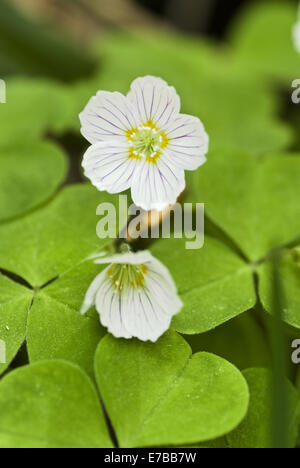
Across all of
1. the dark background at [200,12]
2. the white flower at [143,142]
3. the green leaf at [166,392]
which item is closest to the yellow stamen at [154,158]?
the white flower at [143,142]

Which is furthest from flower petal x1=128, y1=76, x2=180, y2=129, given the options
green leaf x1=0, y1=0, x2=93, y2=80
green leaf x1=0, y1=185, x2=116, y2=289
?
green leaf x1=0, y1=0, x2=93, y2=80

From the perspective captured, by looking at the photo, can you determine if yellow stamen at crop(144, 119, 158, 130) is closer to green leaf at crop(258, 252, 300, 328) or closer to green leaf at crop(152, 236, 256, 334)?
green leaf at crop(152, 236, 256, 334)

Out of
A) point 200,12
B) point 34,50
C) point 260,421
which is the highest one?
point 200,12

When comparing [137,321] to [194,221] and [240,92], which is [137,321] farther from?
[240,92]

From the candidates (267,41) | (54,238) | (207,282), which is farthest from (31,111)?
(267,41)

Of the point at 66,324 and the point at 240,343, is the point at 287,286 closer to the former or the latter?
the point at 240,343

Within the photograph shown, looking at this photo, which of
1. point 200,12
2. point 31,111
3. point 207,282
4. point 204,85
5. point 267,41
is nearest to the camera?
point 207,282
